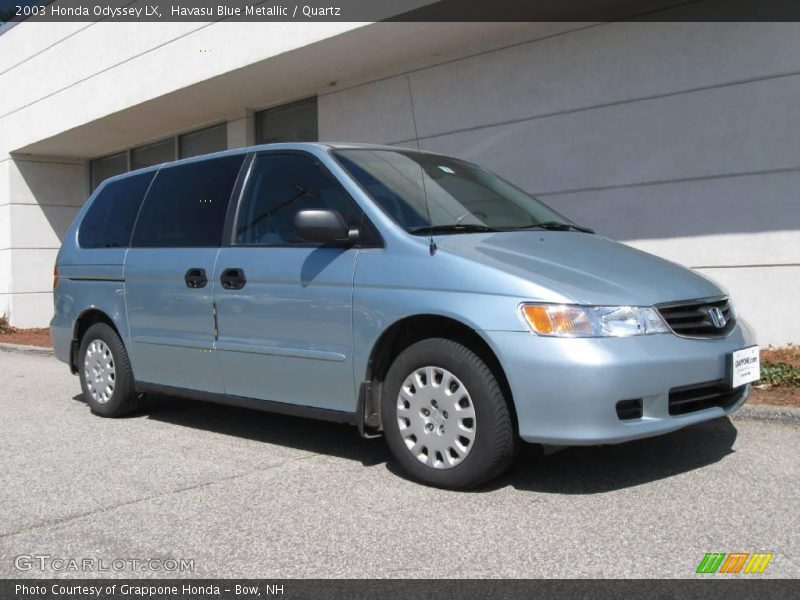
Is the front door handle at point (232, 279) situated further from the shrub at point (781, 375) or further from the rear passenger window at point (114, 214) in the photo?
the shrub at point (781, 375)

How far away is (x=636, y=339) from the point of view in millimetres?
3924

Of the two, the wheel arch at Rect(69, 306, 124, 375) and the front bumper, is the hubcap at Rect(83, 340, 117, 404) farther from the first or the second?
the front bumper

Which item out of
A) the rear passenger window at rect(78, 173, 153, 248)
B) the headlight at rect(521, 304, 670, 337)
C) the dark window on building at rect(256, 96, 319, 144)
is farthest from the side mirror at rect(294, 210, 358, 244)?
the dark window on building at rect(256, 96, 319, 144)

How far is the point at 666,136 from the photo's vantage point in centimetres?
818

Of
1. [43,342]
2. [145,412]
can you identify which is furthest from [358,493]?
[43,342]

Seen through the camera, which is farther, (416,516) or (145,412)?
(145,412)

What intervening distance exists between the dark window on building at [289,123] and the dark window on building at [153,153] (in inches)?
110

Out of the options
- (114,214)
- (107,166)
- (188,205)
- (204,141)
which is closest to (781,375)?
(188,205)

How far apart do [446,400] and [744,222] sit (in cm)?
475

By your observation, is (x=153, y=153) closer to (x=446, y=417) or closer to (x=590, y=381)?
(x=446, y=417)

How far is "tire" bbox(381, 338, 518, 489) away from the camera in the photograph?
4055 millimetres

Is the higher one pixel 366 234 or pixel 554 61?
pixel 554 61

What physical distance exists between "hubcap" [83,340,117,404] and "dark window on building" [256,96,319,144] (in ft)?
20.2

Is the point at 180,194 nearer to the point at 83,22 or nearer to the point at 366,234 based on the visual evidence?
the point at 366,234
